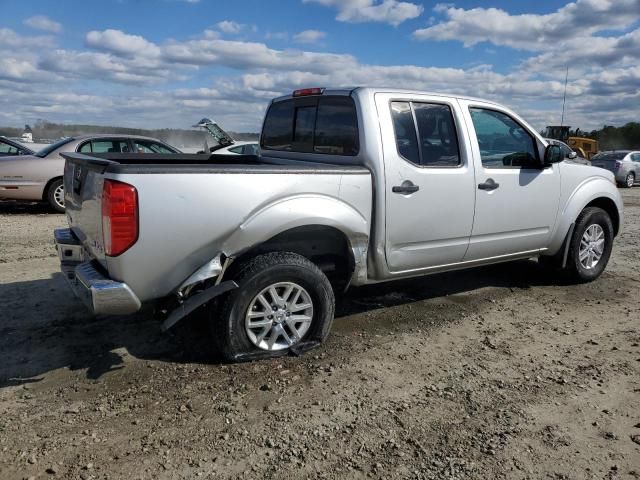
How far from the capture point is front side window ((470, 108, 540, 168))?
191 inches

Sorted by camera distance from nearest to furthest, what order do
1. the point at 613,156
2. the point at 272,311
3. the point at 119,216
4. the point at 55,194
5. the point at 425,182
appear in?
the point at 119,216
the point at 272,311
the point at 425,182
the point at 55,194
the point at 613,156

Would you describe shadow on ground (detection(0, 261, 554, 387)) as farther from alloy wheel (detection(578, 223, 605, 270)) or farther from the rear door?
the rear door

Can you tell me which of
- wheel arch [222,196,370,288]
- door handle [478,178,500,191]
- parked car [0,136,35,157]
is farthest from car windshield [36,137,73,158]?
door handle [478,178,500,191]

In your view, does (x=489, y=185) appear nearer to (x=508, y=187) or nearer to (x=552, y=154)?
(x=508, y=187)

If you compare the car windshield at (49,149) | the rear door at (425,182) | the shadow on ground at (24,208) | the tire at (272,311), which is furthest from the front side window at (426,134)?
the shadow on ground at (24,208)

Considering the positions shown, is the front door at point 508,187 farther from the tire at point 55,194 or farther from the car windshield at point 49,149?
the car windshield at point 49,149

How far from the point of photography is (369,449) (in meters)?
2.86

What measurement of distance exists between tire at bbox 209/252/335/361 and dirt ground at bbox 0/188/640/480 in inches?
5.3

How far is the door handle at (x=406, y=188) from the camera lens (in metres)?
4.23

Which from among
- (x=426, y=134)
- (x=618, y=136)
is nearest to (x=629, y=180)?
(x=426, y=134)

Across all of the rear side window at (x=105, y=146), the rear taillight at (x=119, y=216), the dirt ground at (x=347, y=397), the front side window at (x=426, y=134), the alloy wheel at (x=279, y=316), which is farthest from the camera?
the rear side window at (x=105, y=146)

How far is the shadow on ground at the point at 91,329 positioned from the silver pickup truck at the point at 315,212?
1.91 feet

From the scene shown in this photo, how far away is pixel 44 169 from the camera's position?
10039 mm

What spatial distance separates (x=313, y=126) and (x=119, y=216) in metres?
2.14
